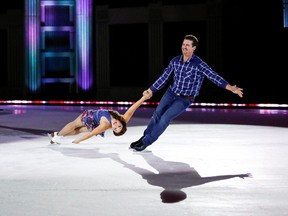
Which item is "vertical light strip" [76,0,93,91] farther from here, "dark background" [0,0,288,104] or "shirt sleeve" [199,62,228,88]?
"shirt sleeve" [199,62,228,88]

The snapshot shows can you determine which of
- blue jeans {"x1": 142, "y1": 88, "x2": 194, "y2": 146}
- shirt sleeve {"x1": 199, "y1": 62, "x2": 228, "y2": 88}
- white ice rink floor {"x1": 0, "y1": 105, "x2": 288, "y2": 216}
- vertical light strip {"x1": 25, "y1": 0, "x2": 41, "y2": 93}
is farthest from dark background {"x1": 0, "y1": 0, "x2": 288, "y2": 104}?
shirt sleeve {"x1": 199, "y1": 62, "x2": 228, "y2": 88}

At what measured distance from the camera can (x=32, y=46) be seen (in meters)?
30.4

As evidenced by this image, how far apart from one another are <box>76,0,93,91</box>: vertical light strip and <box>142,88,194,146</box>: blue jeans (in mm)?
21990

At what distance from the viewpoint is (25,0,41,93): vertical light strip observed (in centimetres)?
3031

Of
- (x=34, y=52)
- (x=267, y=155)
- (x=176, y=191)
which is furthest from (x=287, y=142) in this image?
(x=34, y=52)

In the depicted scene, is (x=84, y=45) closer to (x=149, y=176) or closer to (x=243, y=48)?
(x=243, y=48)

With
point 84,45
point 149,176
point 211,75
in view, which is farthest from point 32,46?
point 149,176

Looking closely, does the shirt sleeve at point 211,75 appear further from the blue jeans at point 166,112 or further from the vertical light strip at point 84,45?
the vertical light strip at point 84,45

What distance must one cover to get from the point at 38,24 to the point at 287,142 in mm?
23188

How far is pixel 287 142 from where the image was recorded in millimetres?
9500

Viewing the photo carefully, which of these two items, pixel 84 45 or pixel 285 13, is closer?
pixel 285 13

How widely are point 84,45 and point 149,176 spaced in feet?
80.5

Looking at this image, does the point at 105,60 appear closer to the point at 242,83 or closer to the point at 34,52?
the point at 34,52

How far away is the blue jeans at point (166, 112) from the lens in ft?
25.9
